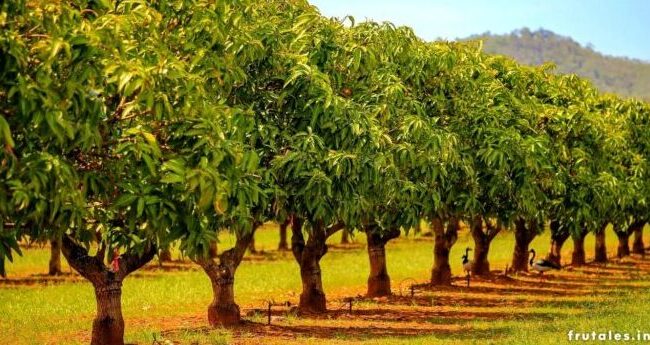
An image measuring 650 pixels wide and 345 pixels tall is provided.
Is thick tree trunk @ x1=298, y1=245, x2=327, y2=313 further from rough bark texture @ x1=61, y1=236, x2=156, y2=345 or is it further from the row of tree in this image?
rough bark texture @ x1=61, y1=236, x2=156, y2=345

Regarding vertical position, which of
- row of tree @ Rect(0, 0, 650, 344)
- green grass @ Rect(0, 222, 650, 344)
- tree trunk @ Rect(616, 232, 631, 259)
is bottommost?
green grass @ Rect(0, 222, 650, 344)

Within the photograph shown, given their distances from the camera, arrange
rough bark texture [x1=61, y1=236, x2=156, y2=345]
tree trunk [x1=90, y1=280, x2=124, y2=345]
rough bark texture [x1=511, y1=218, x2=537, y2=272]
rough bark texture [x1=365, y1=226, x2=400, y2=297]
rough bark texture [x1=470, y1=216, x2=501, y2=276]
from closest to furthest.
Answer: rough bark texture [x1=61, y1=236, x2=156, y2=345] → tree trunk [x1=90, y1=280, x2=124, y2=345] → rough bark texture [x1=365, y1=226, x2=400, y2=297] → rough bark texture [x1=470, y1=216, x2=501, y2=276] → rough bark texture [x1=511, y1=218, x2=537, y2=272]

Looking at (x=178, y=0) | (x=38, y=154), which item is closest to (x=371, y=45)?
(x=178, y=0)

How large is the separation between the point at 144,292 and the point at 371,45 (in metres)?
24.4

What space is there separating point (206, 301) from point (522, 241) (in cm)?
1939

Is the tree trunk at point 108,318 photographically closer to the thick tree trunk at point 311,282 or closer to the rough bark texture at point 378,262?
the thick tree trunk at point 311,282

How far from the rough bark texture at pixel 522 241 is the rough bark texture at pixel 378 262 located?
1252 cm

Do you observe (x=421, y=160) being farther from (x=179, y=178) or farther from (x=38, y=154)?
(x=38, y=154)

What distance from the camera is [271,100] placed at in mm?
24844

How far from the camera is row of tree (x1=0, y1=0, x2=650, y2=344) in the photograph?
1459cm

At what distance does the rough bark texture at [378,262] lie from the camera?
39.5 m

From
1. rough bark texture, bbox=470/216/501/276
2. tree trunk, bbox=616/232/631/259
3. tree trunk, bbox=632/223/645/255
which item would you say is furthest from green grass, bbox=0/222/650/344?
tree trunk, bbox=616/232/631/259

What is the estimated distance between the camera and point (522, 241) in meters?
53.5

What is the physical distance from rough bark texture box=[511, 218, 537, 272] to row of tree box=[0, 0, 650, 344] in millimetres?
6713
